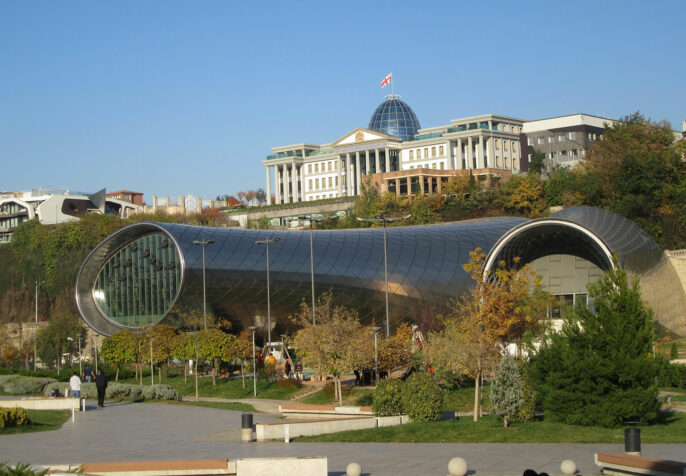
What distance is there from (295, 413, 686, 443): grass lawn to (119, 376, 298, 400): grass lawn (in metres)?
16.6

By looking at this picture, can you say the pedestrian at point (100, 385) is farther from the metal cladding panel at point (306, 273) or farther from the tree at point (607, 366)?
the metal cladding panel at point (306, 273)

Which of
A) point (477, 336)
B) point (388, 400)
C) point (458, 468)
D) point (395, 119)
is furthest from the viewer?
point (395, 119)

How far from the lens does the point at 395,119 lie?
443ft

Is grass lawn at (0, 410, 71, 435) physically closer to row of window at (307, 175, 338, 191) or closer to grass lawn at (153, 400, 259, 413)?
grass lawn at (153, 400, 259, 413)

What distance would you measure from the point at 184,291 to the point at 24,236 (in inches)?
2347

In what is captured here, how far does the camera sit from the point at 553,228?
182 ft

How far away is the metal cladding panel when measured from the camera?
60375mm

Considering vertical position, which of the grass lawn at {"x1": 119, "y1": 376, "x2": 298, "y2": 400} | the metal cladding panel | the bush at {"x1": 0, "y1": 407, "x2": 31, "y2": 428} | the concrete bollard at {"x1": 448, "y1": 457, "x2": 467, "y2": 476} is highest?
the metal cladding panel

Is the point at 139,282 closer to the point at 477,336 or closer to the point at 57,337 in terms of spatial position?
the point at 57,337

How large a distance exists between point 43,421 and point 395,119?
109999mm

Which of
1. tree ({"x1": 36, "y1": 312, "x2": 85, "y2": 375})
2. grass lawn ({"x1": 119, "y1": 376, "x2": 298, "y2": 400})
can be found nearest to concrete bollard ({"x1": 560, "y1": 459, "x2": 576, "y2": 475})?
grass lawn ({"x1": 119, "y1": 376, "x2": 298, "y2": 400})

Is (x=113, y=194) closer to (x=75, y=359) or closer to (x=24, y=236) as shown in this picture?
(x=24, y=236)

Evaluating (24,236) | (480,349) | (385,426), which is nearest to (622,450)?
(385,426)

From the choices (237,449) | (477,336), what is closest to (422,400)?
(477,336)
